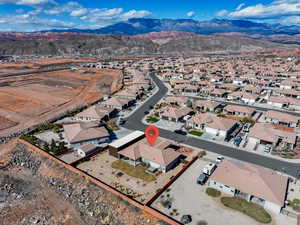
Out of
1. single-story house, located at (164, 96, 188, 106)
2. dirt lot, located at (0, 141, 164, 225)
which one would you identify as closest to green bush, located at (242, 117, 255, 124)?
single-story house, located at (164, 96, 188, 106)

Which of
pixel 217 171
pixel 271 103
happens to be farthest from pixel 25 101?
pixel 271 103

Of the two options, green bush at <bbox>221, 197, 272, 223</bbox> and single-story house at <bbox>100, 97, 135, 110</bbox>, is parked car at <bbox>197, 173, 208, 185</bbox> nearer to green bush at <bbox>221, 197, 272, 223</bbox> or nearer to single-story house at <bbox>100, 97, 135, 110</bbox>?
green bush at <bbox>221, 197, 272, 223</bbox>

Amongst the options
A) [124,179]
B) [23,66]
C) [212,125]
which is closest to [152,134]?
[212,125]

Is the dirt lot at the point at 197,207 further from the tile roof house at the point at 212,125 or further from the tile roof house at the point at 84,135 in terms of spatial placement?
the tile roof house at the point at 84,135

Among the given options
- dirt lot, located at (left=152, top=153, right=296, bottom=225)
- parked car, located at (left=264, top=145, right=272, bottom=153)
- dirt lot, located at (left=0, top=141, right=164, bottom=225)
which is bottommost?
dirt lot, located at (left=0, top=141, right=164, bottom=225)

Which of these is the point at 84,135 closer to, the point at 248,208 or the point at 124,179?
the point at 124,179
